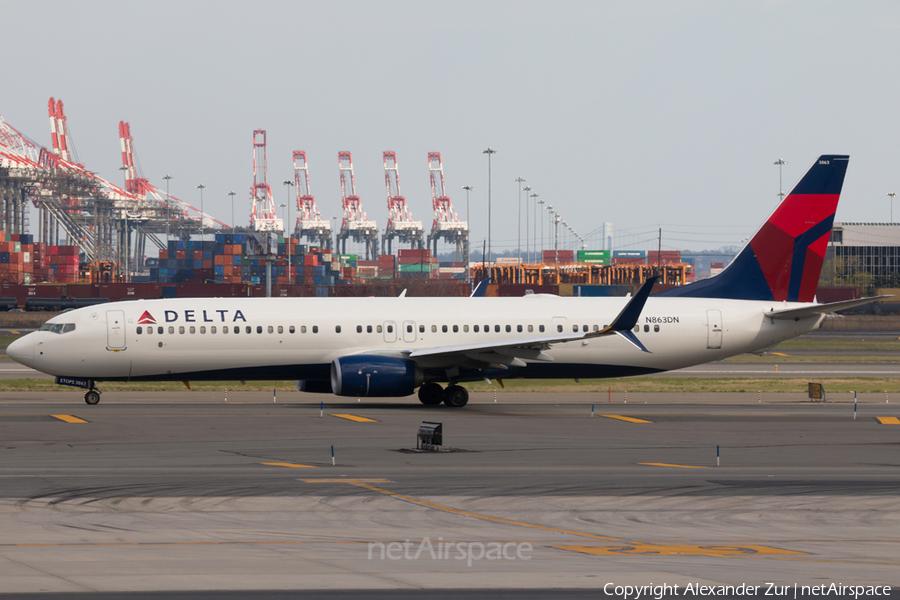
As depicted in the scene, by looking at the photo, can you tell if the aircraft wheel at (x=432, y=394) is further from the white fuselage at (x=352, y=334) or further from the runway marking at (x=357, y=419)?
the runway marking at (x=357, y=419)

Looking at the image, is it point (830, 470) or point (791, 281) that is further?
point (791, 281)

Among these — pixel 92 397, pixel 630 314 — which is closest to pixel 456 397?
pixel 630 314

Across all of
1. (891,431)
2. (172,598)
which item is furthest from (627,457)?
(172,598)

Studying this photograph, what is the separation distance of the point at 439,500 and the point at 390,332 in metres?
18.3

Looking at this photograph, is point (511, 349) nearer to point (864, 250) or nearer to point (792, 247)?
point (792, 247)

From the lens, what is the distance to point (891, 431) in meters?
30.5

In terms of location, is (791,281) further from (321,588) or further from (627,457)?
(321,588)

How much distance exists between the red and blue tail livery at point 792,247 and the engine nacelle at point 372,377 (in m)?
13.0

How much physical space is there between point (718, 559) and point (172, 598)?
7.32 m

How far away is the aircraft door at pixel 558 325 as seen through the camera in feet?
124

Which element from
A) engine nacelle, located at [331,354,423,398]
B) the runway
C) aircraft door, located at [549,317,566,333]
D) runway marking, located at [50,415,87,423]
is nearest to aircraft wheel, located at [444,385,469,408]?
engine nacelle, located at [331,354,423,398]

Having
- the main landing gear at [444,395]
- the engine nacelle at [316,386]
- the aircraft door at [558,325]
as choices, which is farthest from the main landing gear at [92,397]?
the aircraft door at [558,325]

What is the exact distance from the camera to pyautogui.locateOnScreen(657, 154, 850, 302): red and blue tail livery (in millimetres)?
39500

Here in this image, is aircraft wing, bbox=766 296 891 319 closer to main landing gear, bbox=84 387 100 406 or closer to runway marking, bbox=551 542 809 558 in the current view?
runway marking, bbox=551 542 809 558
